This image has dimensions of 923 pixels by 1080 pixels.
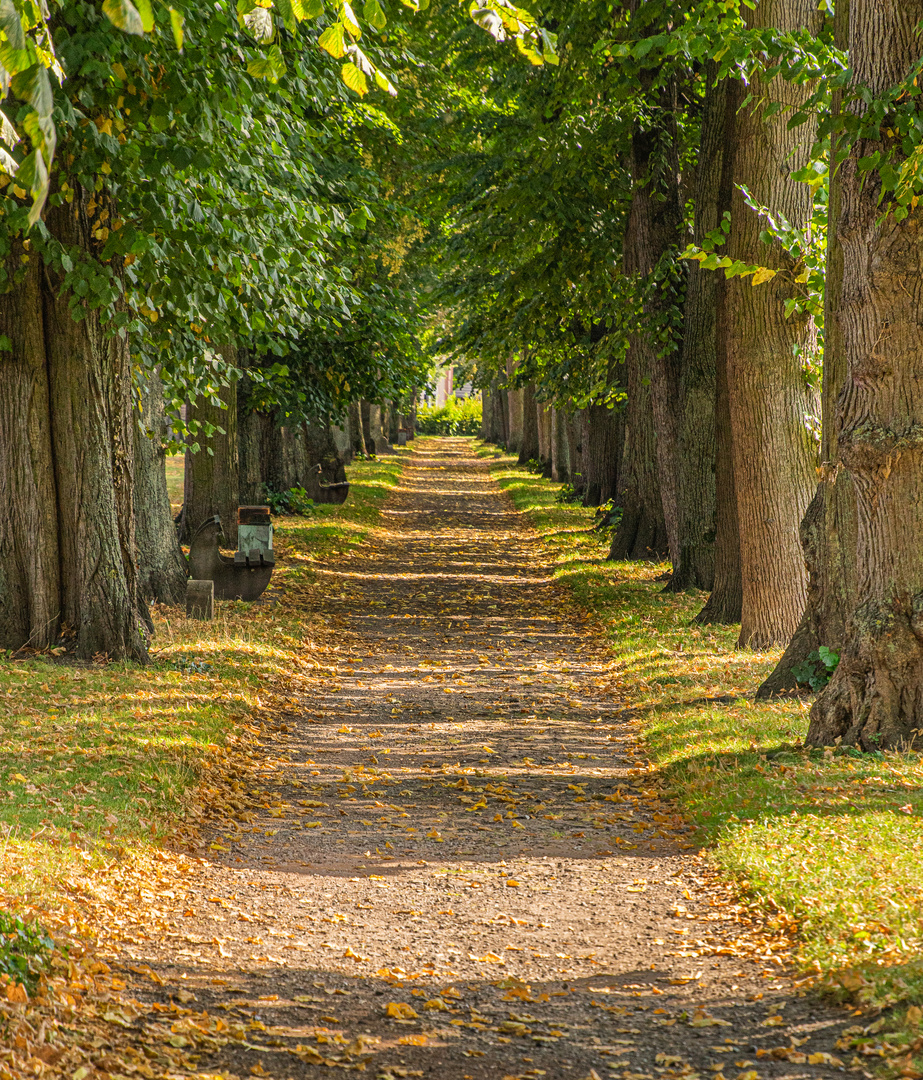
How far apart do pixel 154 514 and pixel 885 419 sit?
8299 millimetres

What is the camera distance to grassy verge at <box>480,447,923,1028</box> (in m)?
4.68

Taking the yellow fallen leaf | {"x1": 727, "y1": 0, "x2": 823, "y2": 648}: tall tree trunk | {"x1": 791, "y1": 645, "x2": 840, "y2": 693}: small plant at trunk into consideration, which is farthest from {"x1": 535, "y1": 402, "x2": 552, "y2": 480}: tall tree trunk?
the yellow fallen leaf

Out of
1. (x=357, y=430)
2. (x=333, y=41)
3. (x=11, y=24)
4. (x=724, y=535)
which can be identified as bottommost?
(x=724, y=535)

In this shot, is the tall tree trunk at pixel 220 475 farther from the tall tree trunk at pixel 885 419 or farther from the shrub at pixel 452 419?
the shrub at pixel 452 419

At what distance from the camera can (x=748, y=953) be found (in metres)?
4.96

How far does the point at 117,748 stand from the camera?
7.55 m

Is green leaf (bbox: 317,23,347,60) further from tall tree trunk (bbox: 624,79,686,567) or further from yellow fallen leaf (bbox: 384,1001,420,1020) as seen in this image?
tall tree trunk (bbox: 624,79,686,567)

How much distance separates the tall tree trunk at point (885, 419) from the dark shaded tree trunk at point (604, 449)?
48.8ft

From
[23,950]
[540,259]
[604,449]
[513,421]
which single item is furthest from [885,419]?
[513,421]

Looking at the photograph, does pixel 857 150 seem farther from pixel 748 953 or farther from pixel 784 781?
pixel 748 953

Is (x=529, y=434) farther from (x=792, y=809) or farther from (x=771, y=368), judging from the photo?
(x=792, y=809)

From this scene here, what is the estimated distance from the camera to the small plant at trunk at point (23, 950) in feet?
13.8

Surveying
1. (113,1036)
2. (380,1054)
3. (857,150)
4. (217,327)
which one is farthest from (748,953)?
(217,327)

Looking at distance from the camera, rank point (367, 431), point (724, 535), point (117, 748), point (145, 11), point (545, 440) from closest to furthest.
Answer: point (145, 11) < point (117, 748) < point (724, 535) < point (545, 440) < point (367, 431)
